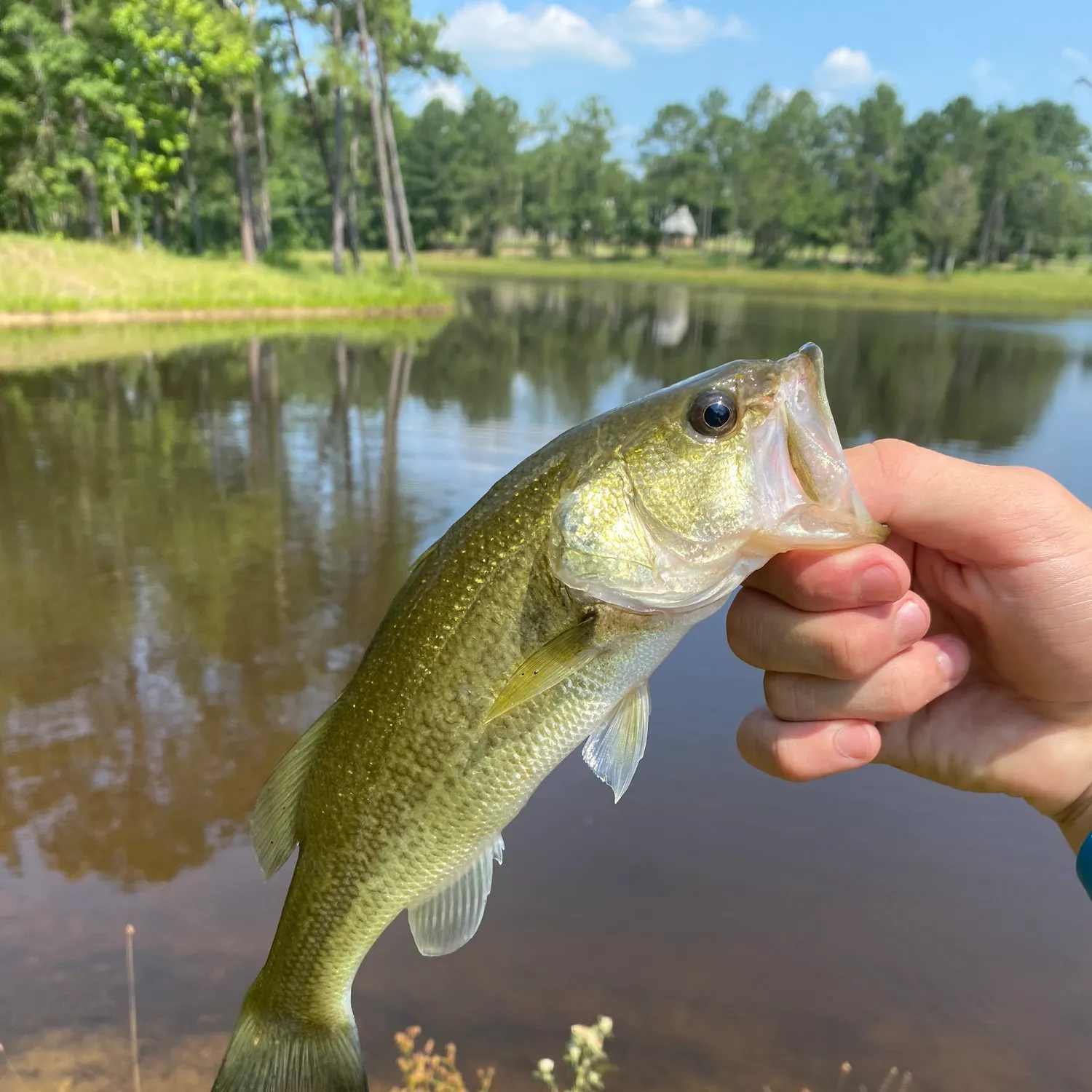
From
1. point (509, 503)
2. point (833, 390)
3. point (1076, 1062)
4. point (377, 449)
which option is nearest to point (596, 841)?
point (1076, 1062)

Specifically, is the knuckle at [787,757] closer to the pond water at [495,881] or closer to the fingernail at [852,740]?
the fingernail at [852,740]

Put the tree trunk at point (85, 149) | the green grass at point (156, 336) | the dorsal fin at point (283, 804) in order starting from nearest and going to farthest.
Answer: the dorsal fin at point (283, 804), the green grass at point (156, 336), the tree trunk at point (85, 149)

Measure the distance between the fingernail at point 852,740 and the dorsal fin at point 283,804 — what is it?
4.33 ft

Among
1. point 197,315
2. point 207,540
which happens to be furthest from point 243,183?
point 207,540

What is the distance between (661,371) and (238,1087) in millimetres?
20965

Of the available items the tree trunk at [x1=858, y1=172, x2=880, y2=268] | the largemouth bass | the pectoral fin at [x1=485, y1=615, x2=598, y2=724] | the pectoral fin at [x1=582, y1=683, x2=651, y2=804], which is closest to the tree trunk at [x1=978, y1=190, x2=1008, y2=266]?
the tree trunk at [x1=858, y1=172, x2=880, y2=268]

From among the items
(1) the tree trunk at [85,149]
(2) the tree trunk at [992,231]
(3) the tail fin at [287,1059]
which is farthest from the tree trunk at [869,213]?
(3) the tail fin at [287,1059]

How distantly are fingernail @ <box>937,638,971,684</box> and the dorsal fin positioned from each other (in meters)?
1.56

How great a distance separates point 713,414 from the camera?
187 centimetres

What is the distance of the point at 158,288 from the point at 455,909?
29945 millimetres

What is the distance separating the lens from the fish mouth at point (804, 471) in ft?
5.87

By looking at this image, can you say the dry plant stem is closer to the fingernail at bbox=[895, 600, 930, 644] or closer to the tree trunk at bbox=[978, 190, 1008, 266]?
the fingernail at bbox=[895, 600, 930, 644]

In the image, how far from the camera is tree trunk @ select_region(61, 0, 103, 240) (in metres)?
31.3

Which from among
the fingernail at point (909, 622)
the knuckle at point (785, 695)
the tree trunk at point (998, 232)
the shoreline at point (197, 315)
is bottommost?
the shoreline at point (197, 315)
